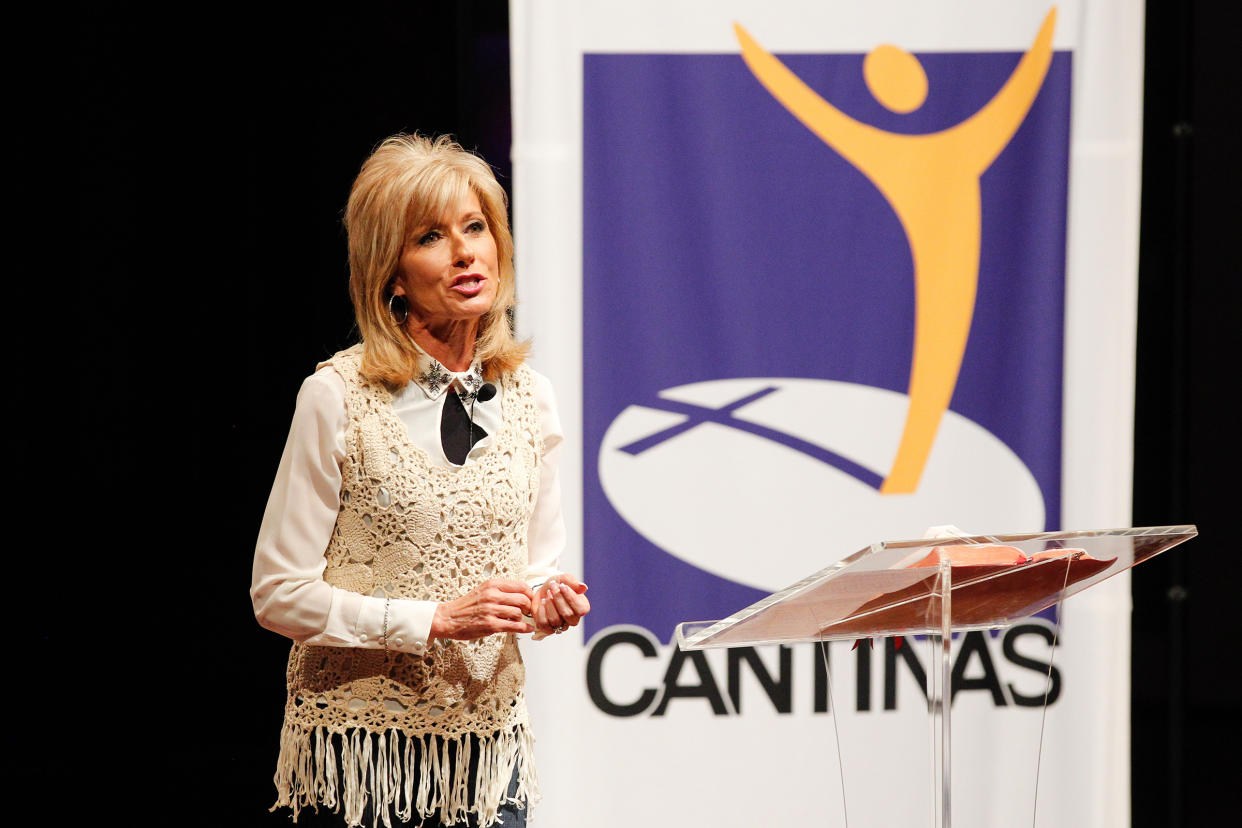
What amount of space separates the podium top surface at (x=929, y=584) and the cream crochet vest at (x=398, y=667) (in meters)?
0.45

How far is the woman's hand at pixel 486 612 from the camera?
5.76ft

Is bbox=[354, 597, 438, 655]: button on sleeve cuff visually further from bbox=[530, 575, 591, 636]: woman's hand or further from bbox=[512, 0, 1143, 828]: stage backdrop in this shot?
bbox=[512, 0, 1143, 828]: stage backdrop

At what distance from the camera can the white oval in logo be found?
2971 mm

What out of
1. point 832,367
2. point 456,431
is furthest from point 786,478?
point 456,431

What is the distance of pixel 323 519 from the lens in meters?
1.85

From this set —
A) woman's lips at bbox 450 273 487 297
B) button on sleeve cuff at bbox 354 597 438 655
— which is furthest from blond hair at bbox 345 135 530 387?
button on sleeve cuff at bbox 354 597 438 655

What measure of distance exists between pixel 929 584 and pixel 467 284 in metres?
0.86

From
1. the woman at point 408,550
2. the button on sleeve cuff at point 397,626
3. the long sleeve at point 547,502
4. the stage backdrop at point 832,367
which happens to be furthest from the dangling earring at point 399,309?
the stage backdrop at point 832,367

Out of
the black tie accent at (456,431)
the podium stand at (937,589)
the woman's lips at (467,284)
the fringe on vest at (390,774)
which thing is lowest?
the fringe on vest at (390,774)

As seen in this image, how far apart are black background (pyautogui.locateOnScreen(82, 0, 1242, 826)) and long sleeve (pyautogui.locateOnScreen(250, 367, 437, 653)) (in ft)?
3.56

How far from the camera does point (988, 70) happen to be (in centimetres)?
301

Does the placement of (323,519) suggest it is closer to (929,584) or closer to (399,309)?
(399,309)

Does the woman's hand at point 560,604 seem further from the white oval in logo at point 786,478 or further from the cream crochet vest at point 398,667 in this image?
the white oval in logo at point 786,478

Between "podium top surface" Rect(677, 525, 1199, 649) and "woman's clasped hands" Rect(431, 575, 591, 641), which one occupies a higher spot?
"podium top surface" Rect(677, 525, 1199, 649)
